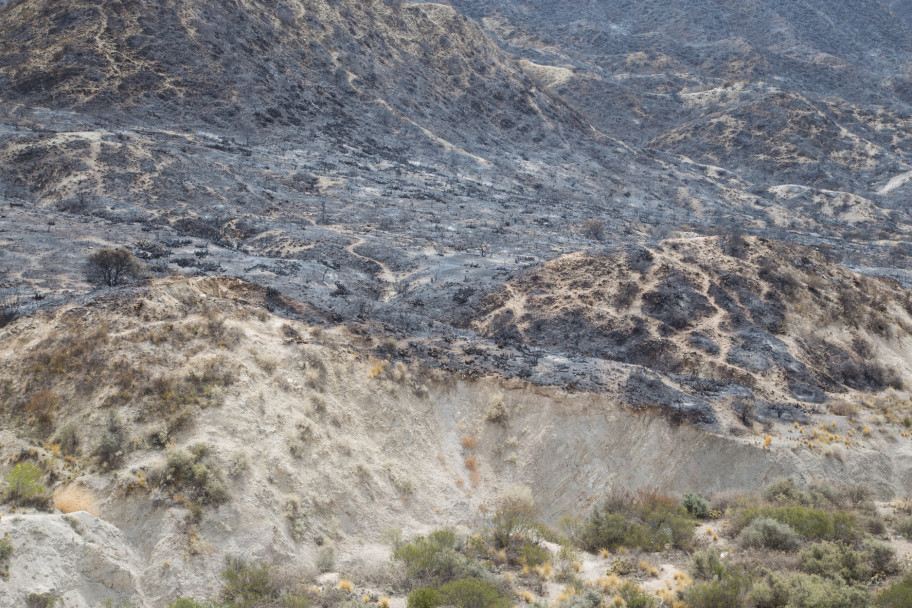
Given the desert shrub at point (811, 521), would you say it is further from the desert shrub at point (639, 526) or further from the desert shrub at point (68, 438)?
the desert shrub at point (68, 438)

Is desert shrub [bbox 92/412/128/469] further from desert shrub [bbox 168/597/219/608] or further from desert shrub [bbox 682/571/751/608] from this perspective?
desert shrub [bbox 682/571/751/608]

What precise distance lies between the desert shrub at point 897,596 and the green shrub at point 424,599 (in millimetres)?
8001

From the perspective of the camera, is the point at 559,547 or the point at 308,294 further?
the point at 308,294

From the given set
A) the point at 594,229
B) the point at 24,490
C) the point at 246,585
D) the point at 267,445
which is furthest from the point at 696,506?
the point at 594,229

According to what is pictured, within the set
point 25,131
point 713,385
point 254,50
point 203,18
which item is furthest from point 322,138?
point 713,385

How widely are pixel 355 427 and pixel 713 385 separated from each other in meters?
13.4

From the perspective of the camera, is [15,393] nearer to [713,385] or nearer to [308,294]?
[308,294]

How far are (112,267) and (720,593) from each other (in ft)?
91.4

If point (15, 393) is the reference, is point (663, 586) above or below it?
below

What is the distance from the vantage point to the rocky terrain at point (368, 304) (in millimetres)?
13766

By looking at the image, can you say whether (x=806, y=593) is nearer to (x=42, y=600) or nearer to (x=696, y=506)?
(x=696, y=506)

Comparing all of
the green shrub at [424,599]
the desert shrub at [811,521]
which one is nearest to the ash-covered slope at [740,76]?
the desert shrub at [811,521]

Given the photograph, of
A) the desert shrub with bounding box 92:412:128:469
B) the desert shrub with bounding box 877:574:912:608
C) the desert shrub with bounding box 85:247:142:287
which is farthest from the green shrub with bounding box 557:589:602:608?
the desert shrub with bounding box 85:247:142:287

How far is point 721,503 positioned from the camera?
17.5m
